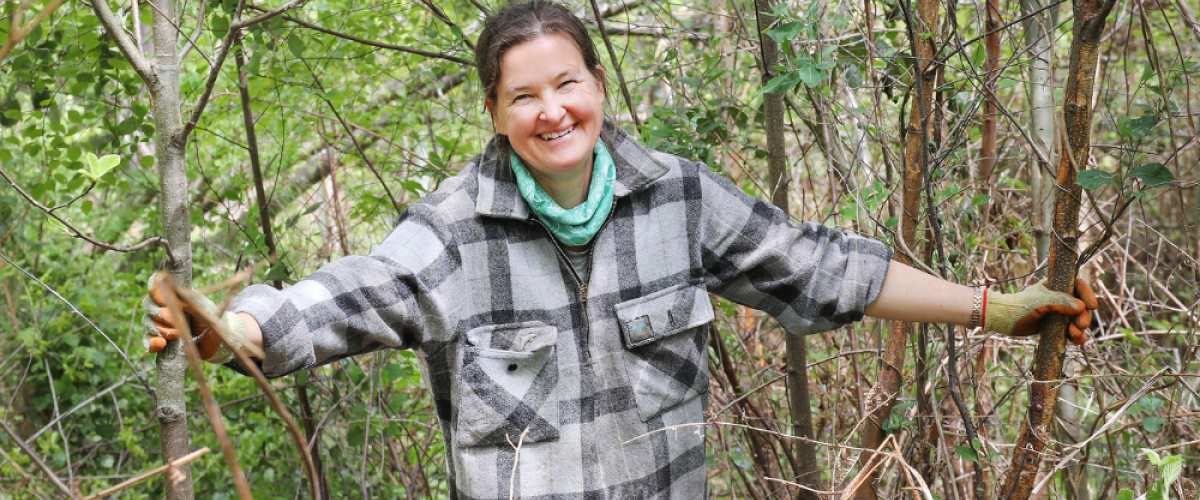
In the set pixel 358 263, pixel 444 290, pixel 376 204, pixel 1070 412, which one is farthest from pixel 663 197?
pixel 1070 412

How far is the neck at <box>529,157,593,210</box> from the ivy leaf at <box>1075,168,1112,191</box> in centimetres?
94

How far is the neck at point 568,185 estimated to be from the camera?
1926 mm

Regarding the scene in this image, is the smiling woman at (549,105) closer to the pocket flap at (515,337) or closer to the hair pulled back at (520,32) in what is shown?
the hair pulled back at (520,32)

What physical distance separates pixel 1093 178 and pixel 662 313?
0.85 m


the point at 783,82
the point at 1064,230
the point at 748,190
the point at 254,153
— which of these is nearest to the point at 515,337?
the point at 783,82

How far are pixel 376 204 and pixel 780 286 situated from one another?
1.49 meters

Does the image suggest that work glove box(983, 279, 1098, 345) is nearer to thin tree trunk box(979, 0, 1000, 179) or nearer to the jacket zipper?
thin tree trunk box(979, 0, 1000, 179)

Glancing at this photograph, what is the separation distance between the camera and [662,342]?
1959mm

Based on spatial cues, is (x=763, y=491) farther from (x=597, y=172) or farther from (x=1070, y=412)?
(x=597, y=172)

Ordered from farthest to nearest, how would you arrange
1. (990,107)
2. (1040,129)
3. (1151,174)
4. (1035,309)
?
(990,107)
(1040,129)
(1035,309)
(1151,174)

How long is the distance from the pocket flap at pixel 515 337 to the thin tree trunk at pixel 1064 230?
3.10 ft

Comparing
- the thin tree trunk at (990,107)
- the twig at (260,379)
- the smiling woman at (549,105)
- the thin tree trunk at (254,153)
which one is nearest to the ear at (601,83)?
the smiling woman at (549,105)

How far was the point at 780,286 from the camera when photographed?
1959mm

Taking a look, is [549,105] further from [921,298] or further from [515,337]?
[921,298]
